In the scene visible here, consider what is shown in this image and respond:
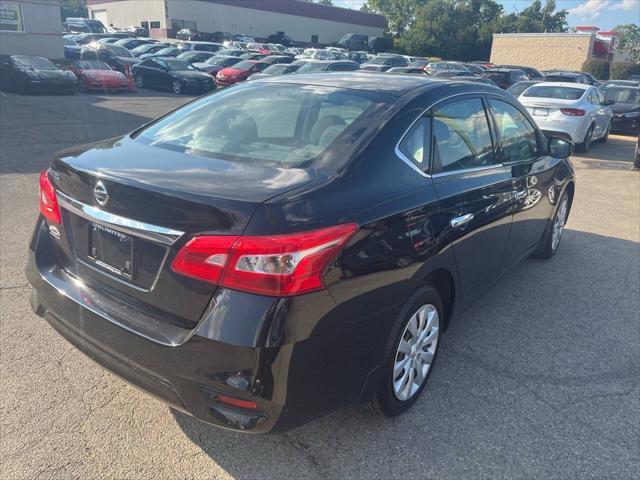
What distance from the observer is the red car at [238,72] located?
23.4 metres

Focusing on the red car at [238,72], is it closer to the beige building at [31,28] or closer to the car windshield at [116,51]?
the car windshield at [116,51]

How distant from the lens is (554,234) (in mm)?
5406

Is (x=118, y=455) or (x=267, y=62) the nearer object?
(x=118, y=455)

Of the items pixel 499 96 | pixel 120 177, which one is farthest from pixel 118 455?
pixel 499 96

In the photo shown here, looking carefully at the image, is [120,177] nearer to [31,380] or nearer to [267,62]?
[31,380]

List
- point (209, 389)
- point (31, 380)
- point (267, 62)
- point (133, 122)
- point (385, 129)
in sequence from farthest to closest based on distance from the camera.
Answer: point (267, 62) → point (133, 122) → point (31, 380) → point (385, 129) → point (209, 389)

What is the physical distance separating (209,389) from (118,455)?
80 centimetres

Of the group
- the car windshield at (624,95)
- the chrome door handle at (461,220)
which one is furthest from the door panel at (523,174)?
the car windshield at (624,95)

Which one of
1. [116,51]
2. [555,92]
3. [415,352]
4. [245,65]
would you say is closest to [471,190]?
[415,352]

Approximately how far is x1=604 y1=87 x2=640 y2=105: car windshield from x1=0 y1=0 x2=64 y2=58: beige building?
854 inches

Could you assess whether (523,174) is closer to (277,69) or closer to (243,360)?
(243,360)

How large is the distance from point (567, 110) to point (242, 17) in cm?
5644

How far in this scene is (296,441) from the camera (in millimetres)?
2768

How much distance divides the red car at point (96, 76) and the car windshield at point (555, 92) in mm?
14676
